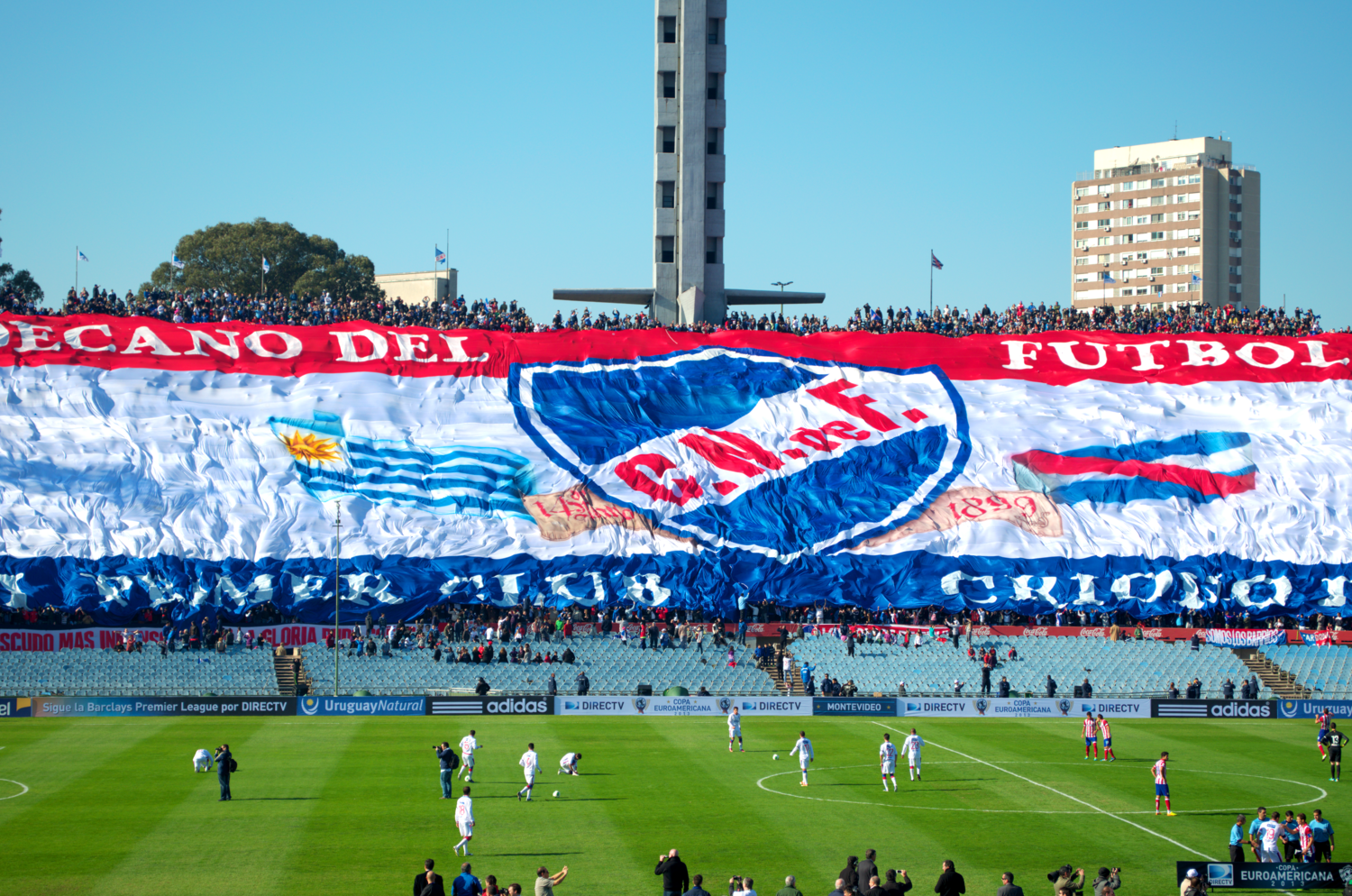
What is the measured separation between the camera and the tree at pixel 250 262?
438 ft

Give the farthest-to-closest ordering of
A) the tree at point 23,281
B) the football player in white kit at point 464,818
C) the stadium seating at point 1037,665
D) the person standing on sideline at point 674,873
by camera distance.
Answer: the tree at point 23,281 → the stadium seating at point 1037,665 → the football player in white kit at point 464,818 → the person standing on sideline at point 674,873

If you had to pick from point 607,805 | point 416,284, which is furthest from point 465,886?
point 416,284

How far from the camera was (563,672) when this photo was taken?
6228 cm

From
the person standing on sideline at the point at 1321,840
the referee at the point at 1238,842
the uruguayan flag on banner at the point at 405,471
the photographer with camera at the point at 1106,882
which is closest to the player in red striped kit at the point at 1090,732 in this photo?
the referee at the point at 1238,842

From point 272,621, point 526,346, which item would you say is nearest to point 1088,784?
point 526,346

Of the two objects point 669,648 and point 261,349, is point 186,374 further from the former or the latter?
point 669,648

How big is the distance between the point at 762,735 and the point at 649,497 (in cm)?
1247

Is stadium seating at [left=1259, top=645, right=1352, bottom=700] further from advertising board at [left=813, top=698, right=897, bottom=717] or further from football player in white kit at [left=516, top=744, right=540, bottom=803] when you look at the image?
football player in white kit at [left=516, top=744, right=540, bottom=803]

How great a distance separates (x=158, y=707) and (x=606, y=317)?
29148mm

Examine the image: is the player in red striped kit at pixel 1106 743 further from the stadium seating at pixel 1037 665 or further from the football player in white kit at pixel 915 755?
the stadium seating at pixel 1037 665

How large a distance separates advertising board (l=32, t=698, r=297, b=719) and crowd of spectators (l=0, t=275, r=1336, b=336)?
1924 centimetres

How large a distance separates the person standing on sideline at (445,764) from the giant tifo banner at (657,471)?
58.9 ft

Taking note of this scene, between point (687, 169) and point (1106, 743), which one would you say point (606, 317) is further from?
point (1106, 743)

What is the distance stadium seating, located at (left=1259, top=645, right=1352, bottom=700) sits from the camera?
63.8 meters
